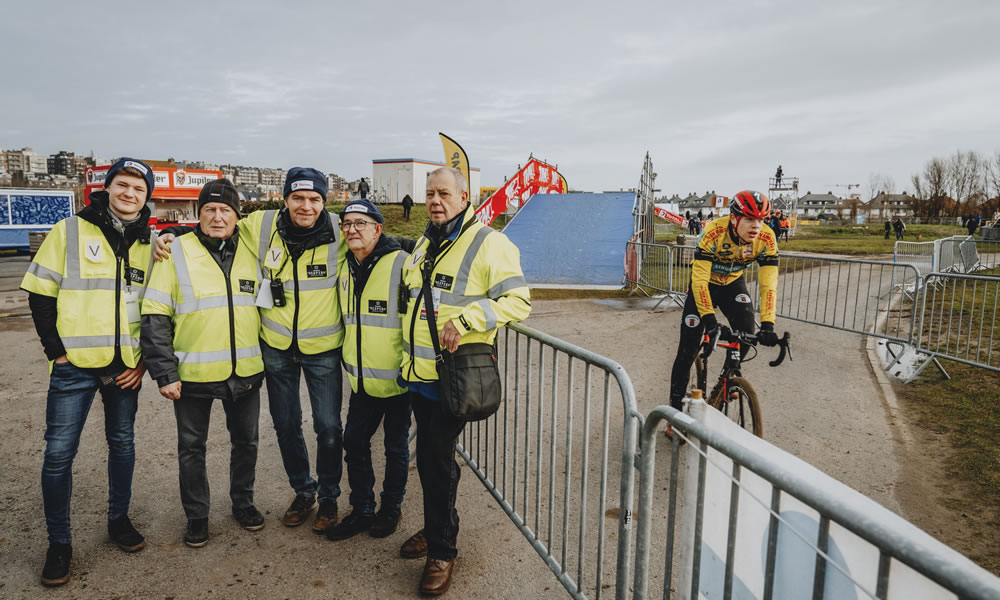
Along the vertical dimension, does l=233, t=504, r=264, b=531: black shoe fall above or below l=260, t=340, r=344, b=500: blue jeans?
below

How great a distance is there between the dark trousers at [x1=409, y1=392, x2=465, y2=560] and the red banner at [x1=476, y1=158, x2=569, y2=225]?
13.0 metres

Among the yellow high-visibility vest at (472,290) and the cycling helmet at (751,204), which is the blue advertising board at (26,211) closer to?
the yellow high-visibility vest at (472,290)

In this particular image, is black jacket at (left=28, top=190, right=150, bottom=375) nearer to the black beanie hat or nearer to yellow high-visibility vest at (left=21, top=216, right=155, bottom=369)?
yellow high-visibility vest at (left=21, top=216, right=155, bottom=369)

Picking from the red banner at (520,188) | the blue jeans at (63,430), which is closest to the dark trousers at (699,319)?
the blue jeans at (63,430)

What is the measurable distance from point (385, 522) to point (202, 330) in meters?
1.56

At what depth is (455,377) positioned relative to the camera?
2836 millimetres

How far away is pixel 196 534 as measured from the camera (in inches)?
134

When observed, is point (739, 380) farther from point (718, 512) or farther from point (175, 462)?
point (175, 462)

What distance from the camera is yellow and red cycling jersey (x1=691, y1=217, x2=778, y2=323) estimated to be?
438cm

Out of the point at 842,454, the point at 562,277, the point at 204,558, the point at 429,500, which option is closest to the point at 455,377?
the point at 429,500

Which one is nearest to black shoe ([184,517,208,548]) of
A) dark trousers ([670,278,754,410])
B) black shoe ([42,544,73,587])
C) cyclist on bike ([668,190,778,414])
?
black shoe ([42,544,73,587])

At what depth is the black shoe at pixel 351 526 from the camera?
348cm

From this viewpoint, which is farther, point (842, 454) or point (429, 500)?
point (842, 454)

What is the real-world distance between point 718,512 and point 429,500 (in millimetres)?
1612
